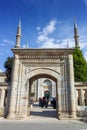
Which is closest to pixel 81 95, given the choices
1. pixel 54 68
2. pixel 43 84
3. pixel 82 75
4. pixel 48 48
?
pixel 54 68

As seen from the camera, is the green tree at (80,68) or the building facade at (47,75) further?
the green tree at (80,68)

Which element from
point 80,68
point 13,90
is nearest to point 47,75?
point 13,90

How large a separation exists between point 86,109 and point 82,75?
14918mm

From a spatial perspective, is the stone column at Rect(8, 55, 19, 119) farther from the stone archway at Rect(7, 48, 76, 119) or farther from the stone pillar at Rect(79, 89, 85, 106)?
the stone pillar at Rect(79, 89, 85, 106)

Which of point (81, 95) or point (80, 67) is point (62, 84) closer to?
point (81, 95)

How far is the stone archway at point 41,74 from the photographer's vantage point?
41.0ft

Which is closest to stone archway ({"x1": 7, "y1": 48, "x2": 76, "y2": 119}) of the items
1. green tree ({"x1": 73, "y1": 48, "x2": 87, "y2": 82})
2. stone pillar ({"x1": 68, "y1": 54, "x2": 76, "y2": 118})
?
stone pillar ({"x1": 68, "y1": 54, "x2": 76, "y2": 118})

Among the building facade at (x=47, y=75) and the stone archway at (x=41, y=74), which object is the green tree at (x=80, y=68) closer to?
the building facade at (x=47, y=75)

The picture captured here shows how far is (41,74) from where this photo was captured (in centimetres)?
1351

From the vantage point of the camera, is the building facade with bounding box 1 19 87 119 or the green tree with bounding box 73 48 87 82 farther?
the green tree with bounding box 73 48 87 82

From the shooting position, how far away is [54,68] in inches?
530

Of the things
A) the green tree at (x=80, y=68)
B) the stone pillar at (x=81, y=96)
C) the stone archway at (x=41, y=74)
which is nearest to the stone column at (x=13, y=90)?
the stone archway at (x=41, y=74)

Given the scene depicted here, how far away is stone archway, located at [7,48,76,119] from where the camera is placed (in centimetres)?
1249

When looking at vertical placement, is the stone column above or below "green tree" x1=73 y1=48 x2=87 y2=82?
below
